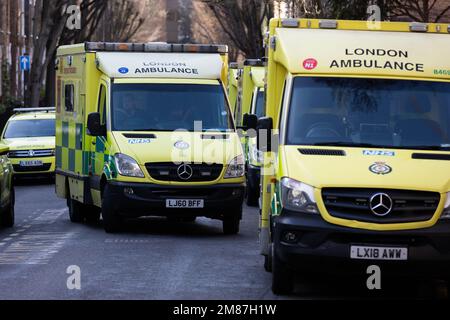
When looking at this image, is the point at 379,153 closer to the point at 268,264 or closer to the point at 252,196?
the point at 268,264

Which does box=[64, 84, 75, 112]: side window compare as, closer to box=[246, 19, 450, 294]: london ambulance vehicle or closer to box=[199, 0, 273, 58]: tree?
box=[246, 19, 450, 294]: london ambulance vehicle

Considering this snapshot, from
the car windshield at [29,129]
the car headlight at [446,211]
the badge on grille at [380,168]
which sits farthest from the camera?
the car windshield at [29,129]

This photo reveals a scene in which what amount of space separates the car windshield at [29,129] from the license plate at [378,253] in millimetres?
19371

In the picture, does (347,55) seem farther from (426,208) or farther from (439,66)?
(426,208)

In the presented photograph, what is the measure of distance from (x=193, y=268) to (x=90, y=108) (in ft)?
17.5

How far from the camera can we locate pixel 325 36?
11.2m

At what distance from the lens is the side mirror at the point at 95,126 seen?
16.1 meters

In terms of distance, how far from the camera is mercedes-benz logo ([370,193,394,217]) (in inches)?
385

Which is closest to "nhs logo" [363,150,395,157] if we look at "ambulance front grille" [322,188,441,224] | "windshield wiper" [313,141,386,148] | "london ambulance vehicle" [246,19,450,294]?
"london ambulance vehicle" [246,19,450,294]

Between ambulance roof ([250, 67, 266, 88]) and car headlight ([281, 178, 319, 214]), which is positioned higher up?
ambulance roof ([250, 67, 266, 88])

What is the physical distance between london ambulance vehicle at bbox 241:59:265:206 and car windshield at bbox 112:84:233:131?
12.0ft

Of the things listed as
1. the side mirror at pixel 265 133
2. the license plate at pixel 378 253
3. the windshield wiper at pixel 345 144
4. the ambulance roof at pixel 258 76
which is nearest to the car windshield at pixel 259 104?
the ambulance roof at pixel 258 76

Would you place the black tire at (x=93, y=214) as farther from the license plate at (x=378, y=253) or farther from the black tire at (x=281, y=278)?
the license plate at (x=378, y=253)

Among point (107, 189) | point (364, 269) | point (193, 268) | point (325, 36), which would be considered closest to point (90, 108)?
point (107, 189)
